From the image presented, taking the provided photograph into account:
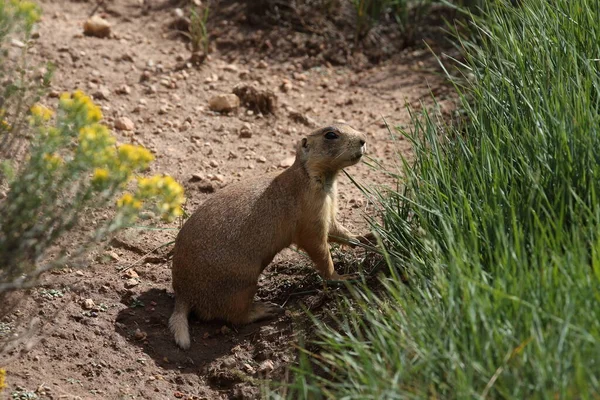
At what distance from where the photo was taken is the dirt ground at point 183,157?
405 centimetres

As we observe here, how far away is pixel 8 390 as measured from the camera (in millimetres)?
3617

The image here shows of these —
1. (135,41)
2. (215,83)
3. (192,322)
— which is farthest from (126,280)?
(135,41)

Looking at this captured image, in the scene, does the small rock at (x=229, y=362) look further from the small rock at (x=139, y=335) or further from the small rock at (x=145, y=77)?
the small rock at (x=145, y=77)

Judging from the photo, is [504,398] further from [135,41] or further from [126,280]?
[135,41]

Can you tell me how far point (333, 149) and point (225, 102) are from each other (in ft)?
5.91

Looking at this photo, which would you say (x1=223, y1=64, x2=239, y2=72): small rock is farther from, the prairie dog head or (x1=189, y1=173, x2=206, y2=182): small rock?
the prairie dog head

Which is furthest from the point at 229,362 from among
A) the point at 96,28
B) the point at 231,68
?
the point at 96,28

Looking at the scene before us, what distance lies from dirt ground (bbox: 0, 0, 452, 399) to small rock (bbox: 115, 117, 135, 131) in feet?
0.13

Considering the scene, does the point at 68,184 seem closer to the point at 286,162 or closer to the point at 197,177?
the point at 197,177

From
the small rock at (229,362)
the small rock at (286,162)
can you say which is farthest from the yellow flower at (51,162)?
the small rock at (286,162)

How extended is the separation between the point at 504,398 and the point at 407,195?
1.86 m

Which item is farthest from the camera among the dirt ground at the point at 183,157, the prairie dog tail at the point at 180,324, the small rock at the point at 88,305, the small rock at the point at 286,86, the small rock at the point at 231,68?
the small rock at the point at 231,68

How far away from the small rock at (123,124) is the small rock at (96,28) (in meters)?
1.24

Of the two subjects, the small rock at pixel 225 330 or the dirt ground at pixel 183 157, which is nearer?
the dirt ground at pixel 183 157
